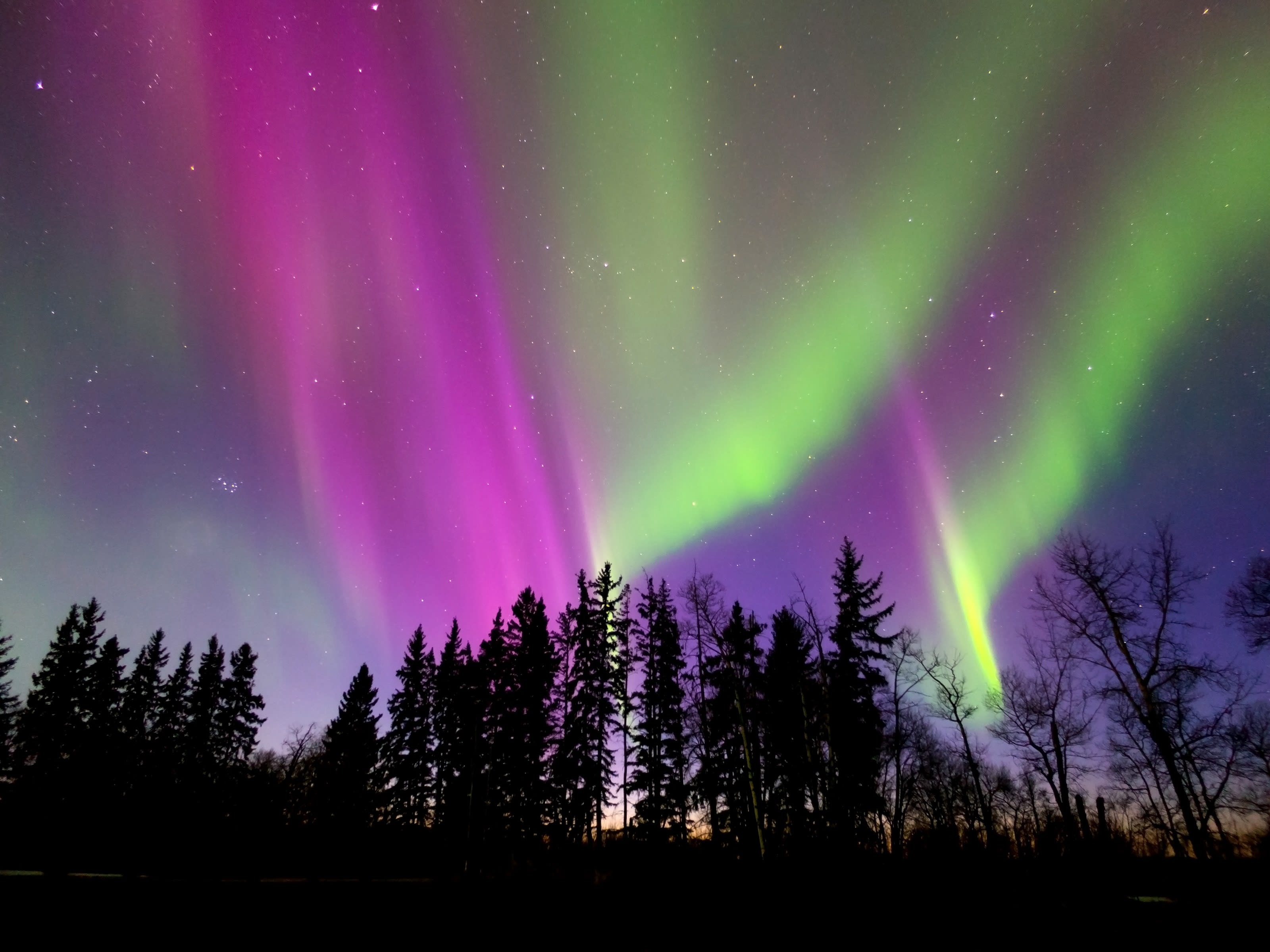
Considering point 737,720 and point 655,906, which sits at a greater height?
point 737,720

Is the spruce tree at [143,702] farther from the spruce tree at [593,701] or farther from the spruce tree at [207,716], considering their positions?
the spruce tree at [593,701]

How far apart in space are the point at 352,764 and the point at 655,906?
3718 centimetres

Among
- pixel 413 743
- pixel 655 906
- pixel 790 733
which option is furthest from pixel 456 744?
pixel 655 906

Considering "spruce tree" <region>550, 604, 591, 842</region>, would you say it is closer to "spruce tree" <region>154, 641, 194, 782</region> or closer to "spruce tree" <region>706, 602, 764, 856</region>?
"spruce tree" <region>706, 602, 764, 856</region>

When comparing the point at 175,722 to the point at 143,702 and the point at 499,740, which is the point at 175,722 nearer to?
the point at 143,702

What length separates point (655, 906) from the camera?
555 inches

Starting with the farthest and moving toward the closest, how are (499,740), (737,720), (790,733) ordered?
(499,740), (790,733), (737,720)

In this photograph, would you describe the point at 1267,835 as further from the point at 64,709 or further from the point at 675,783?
the point at 64,709

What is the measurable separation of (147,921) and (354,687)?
42854 mm

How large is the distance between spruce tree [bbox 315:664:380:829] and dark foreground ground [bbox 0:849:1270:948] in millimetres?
21446

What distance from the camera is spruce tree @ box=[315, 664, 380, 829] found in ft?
132

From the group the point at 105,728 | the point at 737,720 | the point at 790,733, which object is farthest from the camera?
the point at 105,728

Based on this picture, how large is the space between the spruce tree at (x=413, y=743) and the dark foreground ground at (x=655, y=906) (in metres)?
20.9

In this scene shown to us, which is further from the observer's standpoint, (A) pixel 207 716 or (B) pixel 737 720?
(A) pixel 207 716
